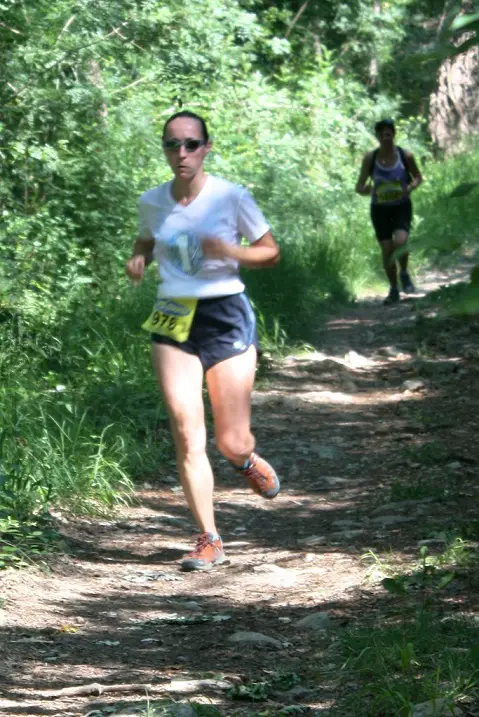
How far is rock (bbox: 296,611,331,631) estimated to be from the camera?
4668 mm

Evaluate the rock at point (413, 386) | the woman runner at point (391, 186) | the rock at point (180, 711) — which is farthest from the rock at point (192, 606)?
the woman runner at point (391, 186)

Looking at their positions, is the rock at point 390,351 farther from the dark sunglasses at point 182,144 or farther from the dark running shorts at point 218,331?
the dark sunglasses at point 182,144

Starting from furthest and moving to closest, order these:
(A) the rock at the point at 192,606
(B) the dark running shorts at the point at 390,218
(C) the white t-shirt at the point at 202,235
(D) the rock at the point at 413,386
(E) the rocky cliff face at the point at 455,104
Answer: (E) the rocky cliff face at the point at 455,104 < (B) the dark running shorts at the point at 390,218 < (D) the rock at the point at 413,386 < (C) the white t-shirt at the point at 202,235 < (A) the rock at the point at 192,606

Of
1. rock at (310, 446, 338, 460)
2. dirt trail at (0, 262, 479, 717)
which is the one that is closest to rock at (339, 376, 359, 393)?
dirt trail at (0, 262, 479, 717)

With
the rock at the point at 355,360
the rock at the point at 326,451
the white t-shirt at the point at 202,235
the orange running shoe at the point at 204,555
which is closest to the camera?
the white t-shirt at the point at 202,235

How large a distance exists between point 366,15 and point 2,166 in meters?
19.1

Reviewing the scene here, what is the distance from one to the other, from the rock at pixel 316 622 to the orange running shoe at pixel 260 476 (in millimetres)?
1238

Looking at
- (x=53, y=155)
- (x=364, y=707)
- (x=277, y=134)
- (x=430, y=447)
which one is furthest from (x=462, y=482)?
(x=277, y=134)

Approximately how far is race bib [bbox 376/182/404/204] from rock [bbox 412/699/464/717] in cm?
978

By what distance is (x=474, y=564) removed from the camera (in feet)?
16.4

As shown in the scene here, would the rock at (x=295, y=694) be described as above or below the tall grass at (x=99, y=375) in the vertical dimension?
below

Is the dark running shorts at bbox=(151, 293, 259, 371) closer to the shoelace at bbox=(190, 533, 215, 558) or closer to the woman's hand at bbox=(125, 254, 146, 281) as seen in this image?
the woman's hand at bbox=(125, 254, 146, 281)

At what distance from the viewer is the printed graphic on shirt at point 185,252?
544cm

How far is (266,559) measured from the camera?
5938 mm
